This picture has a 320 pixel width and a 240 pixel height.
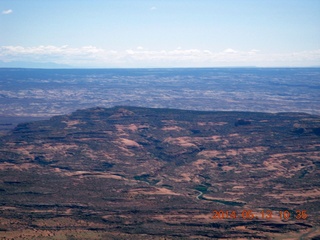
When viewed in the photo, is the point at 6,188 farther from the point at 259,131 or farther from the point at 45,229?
the point at 259,131

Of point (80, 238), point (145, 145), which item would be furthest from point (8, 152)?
point (80, 238)

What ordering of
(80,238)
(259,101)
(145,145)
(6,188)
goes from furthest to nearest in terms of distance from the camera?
(259,101) → (145,145) → (6,188) → (80,238)

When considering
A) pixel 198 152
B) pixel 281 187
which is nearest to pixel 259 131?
pixel 198 152

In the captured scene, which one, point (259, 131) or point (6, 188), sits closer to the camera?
point (6, 188)

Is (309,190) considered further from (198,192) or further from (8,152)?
(8,152)

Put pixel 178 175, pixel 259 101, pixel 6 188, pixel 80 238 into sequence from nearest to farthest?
pixel 80 238 < pixel 6 188 < pixel 178 175 < pixel 259 101

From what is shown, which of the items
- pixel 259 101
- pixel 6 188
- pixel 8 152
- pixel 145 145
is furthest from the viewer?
pixel 259 101
